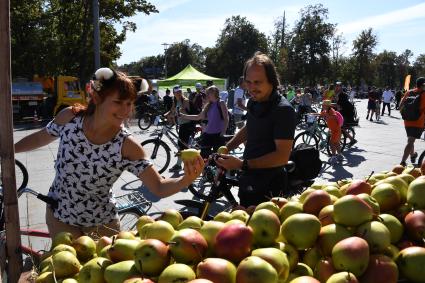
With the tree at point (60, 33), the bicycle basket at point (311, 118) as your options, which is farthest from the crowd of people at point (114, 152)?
the tree at point (60, 33)

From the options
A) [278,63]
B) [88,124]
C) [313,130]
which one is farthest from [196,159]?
[278,63]

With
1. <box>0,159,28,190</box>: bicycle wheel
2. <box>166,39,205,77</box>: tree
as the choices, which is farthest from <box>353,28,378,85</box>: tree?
<box>0,159,28,190</box>: bicycle wheel

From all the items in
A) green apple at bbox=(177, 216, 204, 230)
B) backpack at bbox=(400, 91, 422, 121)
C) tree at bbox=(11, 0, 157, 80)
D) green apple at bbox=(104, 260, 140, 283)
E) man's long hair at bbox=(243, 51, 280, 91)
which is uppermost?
tree at bbox=(11, 0, 157, 80)

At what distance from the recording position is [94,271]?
154 centimetres

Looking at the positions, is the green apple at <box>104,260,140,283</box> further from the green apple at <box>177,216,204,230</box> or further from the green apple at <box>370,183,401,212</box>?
the green apple at <box>370,183,401,212</box>

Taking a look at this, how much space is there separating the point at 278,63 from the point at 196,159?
223 ft

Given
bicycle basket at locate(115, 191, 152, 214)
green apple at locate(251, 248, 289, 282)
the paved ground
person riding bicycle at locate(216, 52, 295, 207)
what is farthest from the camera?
the paved ground

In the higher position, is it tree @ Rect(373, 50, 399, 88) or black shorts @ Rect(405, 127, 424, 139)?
tree @ Rect(373, 50, 399, 88)

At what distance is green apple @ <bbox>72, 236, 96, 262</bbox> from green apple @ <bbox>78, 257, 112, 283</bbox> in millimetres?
236

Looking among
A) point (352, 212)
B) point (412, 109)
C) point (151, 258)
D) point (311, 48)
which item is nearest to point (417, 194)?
point (352, 212)

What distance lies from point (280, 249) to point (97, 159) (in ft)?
4.62

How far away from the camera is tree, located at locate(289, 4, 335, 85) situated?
6744 cm

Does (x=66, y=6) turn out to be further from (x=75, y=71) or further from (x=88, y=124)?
(x=88, y=124)

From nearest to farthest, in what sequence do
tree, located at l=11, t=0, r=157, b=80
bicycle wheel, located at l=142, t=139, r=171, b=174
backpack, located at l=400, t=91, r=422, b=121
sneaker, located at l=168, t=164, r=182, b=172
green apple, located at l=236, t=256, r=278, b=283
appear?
green apple, located at l=236, t=256, r=278, b=283 → backpack, located at l=400, t=91, r=422, b=121 → bicycle wheel, located at l=142, t=139, r=171, b=174 → sneaker, located at l=168, t=164, r=182, b=172 → tree, located at l=11, t=0, r=157, b=80
